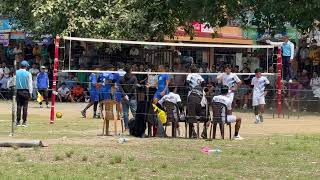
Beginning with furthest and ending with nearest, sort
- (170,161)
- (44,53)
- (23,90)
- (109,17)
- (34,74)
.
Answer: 1. (44,53)
2. (34,74)
3. (109,17)
4. (23,90)
5. (170,161)

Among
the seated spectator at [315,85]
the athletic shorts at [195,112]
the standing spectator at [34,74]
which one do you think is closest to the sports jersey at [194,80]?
the athletic shorts at [195,112]

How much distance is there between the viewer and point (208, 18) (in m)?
25.6

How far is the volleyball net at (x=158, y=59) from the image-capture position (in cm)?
2370

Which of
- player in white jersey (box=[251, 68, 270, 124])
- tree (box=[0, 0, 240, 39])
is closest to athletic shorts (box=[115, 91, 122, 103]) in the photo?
player in white jersey (box=[251, 68, 270, 124])

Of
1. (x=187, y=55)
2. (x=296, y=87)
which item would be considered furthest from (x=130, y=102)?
(x=296, y=87)

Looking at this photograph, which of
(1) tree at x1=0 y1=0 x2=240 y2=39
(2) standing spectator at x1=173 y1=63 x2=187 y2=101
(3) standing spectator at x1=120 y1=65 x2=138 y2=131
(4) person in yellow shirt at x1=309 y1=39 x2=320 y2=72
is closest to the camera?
(3) standing spectator at x1=120 y1=65 x2=138 y2=131

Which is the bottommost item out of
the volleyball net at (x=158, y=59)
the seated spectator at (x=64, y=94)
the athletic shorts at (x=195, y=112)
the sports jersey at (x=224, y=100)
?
the athletic shorts at (x=195, y=112)

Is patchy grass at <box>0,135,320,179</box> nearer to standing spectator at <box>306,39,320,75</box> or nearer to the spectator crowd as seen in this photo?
the spectator crowd

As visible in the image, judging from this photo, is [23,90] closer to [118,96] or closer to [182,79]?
[118,96]

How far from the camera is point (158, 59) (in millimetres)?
24734

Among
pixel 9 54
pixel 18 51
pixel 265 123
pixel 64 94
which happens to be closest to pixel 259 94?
pixel 265 123

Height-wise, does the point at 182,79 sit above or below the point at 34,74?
below

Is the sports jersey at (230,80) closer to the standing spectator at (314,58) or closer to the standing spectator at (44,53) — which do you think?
A: the standing spectator at (314,58)

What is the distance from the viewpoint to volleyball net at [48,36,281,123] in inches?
933
